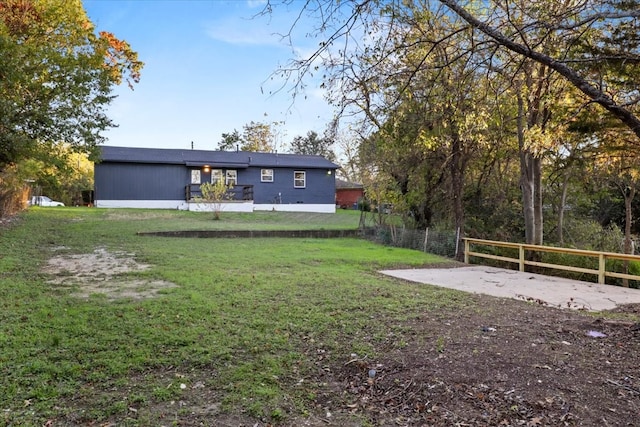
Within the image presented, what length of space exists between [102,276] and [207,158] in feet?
67.0

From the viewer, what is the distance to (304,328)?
169 inches

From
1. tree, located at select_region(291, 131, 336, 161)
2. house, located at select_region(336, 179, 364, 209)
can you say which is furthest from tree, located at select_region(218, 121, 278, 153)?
house, located at select_region(336, 179, 364, 209)

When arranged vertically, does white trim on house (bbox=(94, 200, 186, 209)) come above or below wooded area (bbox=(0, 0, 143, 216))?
below

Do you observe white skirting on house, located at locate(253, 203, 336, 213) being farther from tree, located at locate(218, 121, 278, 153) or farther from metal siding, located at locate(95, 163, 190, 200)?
tree, located at locate(218, 121, 278, 153)

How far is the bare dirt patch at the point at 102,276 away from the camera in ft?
18.5

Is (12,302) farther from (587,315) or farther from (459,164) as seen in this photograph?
(459,164)

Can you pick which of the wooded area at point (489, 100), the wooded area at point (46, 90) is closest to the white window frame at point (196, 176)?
the wooded area at point (46, 90)

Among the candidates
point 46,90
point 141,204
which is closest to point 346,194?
point 141,204

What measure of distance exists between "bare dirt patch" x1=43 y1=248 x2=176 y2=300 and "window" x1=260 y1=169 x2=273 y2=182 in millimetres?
18601

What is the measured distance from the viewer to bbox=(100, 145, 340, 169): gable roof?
79.7ft

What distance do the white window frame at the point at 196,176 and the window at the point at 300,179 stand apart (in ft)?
20.0

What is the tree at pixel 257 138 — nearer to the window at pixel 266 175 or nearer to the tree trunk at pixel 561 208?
the window at pixel 266 175

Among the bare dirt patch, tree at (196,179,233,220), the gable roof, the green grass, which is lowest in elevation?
the green grass

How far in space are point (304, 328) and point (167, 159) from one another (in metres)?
22.8
